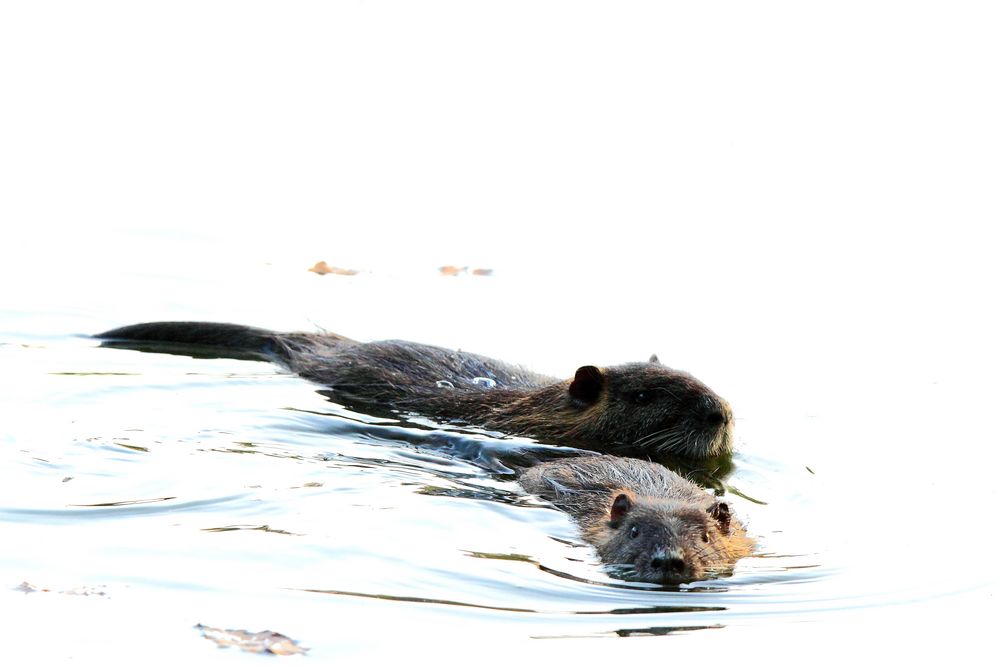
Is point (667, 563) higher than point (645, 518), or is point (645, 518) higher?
point (645, 518)

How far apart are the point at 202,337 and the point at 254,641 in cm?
573

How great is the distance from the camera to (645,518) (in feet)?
21.4

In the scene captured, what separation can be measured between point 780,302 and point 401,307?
3.10 meters

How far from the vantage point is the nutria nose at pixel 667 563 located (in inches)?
242

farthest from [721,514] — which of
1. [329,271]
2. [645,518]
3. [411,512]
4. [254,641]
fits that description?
[329,271]

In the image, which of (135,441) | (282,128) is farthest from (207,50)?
(135,441)

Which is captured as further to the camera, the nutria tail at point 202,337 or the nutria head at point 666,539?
the nutria tail at point 202,337

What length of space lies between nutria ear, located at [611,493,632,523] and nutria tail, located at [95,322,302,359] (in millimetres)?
4268

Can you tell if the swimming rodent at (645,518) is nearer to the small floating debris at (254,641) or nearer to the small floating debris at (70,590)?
Result: the small floating debris at (254,641)

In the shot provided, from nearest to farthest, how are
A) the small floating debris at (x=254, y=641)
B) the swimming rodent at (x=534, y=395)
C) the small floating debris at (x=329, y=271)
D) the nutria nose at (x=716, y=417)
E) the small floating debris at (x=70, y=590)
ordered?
the small floating debris at (x=254, y=641) → the small floating debris at (x=70, y=590) → the nutria nose at (x=716, y=417) → the swimming rodent at (x=534, y=395) → the small floating debris at (x=329, y=271)

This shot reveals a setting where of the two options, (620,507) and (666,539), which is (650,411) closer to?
(620,507)

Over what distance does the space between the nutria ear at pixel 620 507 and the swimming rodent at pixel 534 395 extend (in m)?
1.94

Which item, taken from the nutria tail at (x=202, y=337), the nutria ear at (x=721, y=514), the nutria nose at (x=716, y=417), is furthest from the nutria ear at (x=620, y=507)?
the nutria tail at (x=202, y=337)

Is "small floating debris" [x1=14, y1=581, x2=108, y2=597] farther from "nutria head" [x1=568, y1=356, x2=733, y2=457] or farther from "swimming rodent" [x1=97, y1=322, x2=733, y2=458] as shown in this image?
"nutria head" [x1=568, y1=356, x2=733, y2=457]
